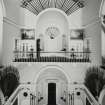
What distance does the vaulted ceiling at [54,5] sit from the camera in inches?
377

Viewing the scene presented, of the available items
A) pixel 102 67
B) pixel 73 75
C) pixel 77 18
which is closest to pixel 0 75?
pixel 73 75

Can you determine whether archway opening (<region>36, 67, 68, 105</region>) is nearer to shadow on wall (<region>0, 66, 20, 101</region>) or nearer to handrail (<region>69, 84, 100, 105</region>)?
handrail (<region>69, 84, 100, 105</region>)

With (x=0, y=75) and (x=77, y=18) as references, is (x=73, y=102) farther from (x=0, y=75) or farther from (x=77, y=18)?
(x=77, y=18)

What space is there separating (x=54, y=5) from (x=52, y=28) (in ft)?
5.16

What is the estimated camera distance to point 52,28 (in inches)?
404

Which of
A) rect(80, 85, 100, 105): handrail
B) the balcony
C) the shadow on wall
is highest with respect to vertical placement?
the balcony

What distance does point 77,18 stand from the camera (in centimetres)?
958

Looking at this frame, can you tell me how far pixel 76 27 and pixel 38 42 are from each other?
2.70 metres

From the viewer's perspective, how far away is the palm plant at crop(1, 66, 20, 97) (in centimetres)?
715

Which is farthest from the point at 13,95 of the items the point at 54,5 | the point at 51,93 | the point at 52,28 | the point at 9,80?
the point at 54,5

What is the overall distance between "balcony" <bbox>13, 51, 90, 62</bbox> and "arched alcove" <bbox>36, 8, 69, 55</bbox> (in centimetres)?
50

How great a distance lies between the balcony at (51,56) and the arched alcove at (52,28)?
1.63 feet

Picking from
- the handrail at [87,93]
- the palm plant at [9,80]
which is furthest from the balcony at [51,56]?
the handrail at [87,93]

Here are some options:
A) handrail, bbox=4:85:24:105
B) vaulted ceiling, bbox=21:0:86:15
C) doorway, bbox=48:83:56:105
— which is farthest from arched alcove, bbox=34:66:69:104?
vaulted ceiling, bbox=21:0:86:15
